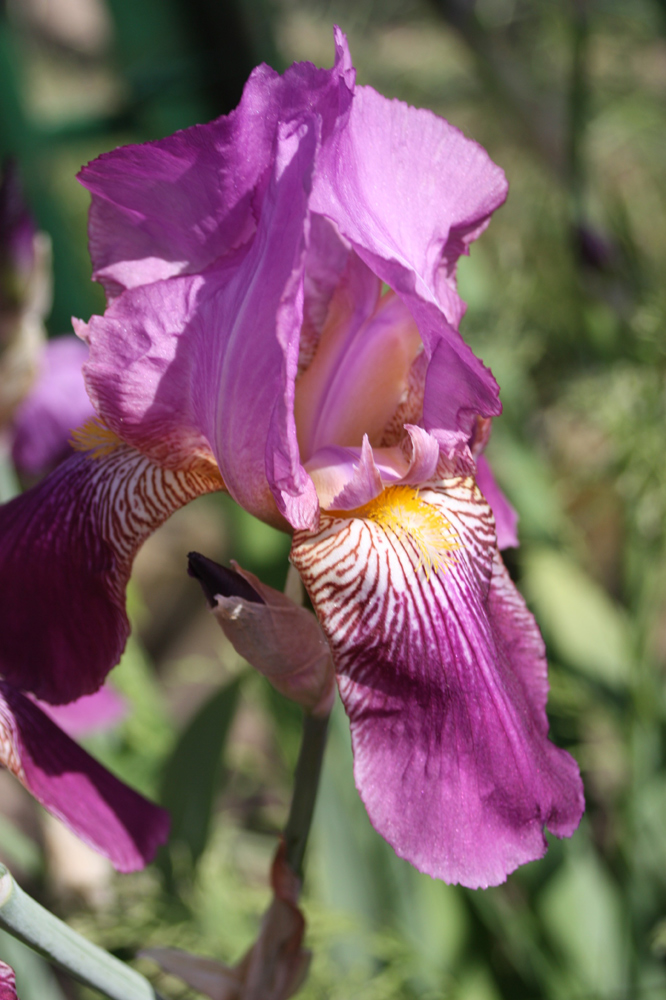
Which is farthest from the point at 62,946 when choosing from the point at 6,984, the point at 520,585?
the point at 520,585

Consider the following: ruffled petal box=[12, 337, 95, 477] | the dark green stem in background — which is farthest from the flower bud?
the dark green stem in background

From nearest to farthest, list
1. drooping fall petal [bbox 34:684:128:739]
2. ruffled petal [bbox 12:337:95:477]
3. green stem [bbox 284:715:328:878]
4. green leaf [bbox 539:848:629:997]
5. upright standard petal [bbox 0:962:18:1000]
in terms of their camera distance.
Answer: upright standard petal [bbox 0:962:18:1000] < green stem [bbox 284:715:328:878] < drooping fall petal [bbox 34:684:128:739] < green leaf [bbox 539:848:629:997] < ruffled petal [bbox 12:337:95:477]

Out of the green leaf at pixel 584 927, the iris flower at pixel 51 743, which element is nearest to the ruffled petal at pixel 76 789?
the iris flower at pixel 51 743

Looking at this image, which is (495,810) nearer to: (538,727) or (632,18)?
(538,727)

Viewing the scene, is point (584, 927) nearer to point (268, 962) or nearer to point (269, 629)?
point (268, 962)

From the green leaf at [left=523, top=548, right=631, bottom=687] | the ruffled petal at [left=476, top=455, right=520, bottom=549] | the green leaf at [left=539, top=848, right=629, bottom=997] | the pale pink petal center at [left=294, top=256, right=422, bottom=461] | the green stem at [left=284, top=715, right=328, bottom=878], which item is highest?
the pale pink petal center at [left=294, top=256, right=422, bottom=461]

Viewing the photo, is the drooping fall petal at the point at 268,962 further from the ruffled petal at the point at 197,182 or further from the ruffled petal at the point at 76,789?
the ruffled petal at the point at 197,182

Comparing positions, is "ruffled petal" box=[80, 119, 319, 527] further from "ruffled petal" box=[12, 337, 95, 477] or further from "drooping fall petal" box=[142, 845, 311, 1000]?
"ruffled petal" box=[12, 337, 95, 477]

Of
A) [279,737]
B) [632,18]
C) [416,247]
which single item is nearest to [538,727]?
[416,247]
